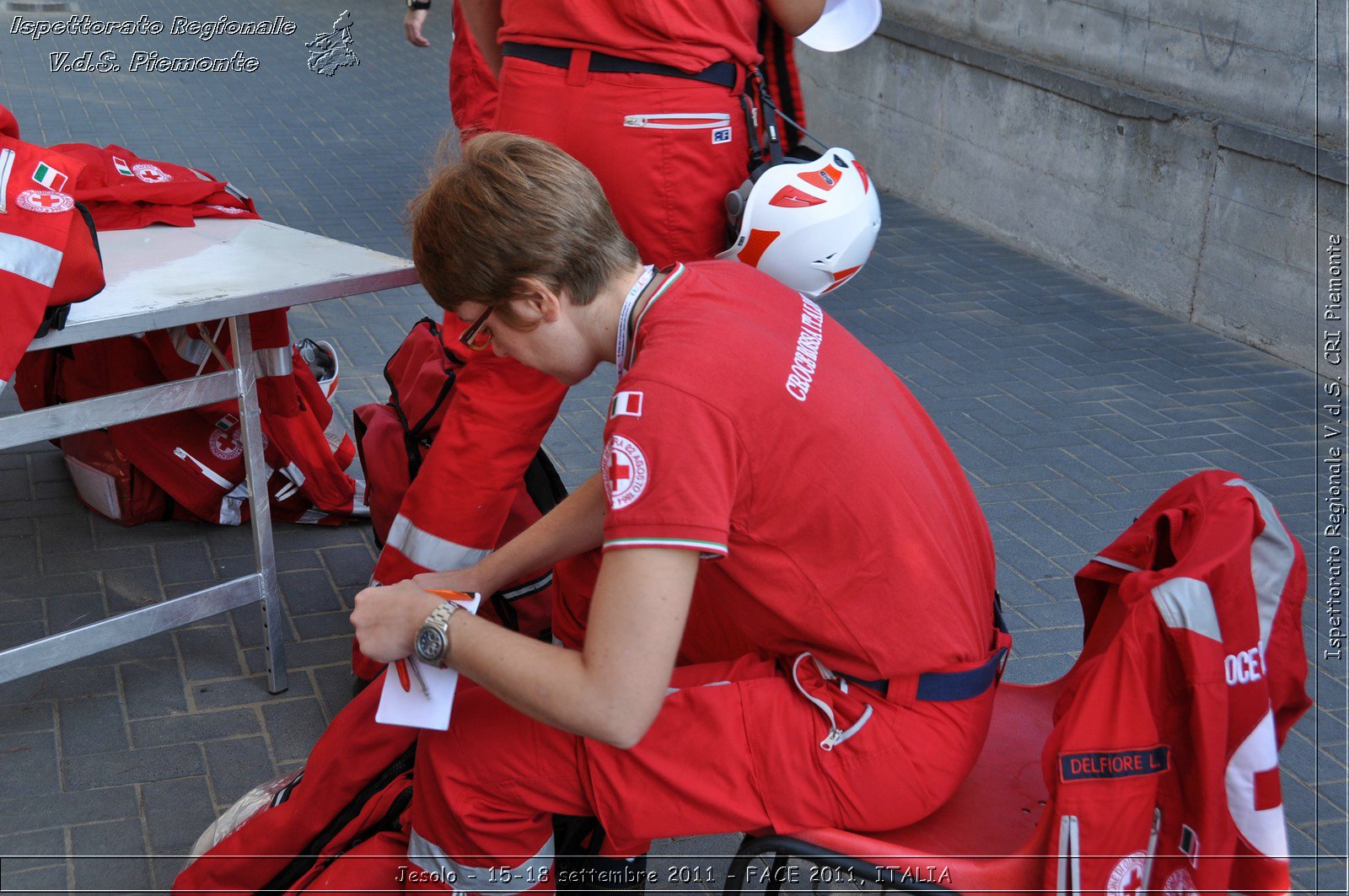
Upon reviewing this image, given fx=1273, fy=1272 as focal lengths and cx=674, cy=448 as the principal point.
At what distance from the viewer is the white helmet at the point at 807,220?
284 cm

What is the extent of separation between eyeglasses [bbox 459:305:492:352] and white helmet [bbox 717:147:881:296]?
1.04m

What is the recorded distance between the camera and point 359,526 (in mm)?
3664

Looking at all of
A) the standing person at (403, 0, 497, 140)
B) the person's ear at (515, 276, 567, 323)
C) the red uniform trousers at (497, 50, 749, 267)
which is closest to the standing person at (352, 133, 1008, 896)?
the person's ear at (515, 276, 567, 323)

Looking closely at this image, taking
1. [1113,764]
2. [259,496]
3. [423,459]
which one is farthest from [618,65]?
[1113,764]

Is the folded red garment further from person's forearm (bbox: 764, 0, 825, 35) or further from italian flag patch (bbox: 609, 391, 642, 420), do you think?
italian flag patch (bbox: 609, 391, 642, 420)

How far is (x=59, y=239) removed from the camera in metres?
2.33

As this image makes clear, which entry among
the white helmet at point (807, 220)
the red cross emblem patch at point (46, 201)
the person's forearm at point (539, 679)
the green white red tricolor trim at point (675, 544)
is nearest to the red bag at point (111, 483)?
the red cross emblem patch at point (46, 201)

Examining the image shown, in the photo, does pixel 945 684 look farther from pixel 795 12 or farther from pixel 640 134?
pixel 795 12

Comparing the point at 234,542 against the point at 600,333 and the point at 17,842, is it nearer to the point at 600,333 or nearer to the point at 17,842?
the point at 17,842

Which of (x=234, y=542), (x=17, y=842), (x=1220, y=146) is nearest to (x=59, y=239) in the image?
(x=17, y=842)

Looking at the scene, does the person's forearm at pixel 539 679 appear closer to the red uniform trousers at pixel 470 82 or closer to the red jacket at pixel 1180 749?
the red jacket at pixel 1180 749

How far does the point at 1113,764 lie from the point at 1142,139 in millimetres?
4786

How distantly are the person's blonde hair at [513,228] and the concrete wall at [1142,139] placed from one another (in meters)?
3.97

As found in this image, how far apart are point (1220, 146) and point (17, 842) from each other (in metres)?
4.92
